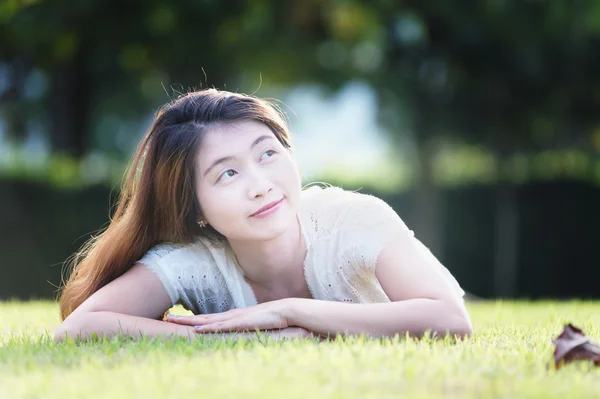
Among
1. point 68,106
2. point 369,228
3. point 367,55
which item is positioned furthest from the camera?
point 68,106

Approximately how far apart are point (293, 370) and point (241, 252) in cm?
166

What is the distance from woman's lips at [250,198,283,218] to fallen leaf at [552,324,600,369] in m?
1.51

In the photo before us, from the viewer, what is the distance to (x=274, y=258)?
4.48 m

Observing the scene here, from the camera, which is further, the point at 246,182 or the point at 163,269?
the point at 163,269

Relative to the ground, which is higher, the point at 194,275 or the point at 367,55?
the point at 367,55

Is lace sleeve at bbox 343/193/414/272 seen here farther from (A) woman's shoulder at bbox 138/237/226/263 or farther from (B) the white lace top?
(A) woman's shoulder at bbox 138/237/226/263

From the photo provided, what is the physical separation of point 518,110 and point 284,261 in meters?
12.6

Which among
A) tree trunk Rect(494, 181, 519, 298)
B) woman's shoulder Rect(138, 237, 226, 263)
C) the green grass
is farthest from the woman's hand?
tree trunk Rect(494, 181, 519, 298)

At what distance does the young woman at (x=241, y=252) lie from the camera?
3.90 m

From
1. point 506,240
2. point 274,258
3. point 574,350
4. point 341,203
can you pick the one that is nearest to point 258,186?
point 274,258

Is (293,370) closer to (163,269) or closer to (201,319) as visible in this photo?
(201,319)

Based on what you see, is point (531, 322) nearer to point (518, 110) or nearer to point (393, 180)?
point (393, 180)

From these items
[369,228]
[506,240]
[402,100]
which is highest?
[402,100]

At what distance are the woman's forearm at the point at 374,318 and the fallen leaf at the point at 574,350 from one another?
28.2 inches
